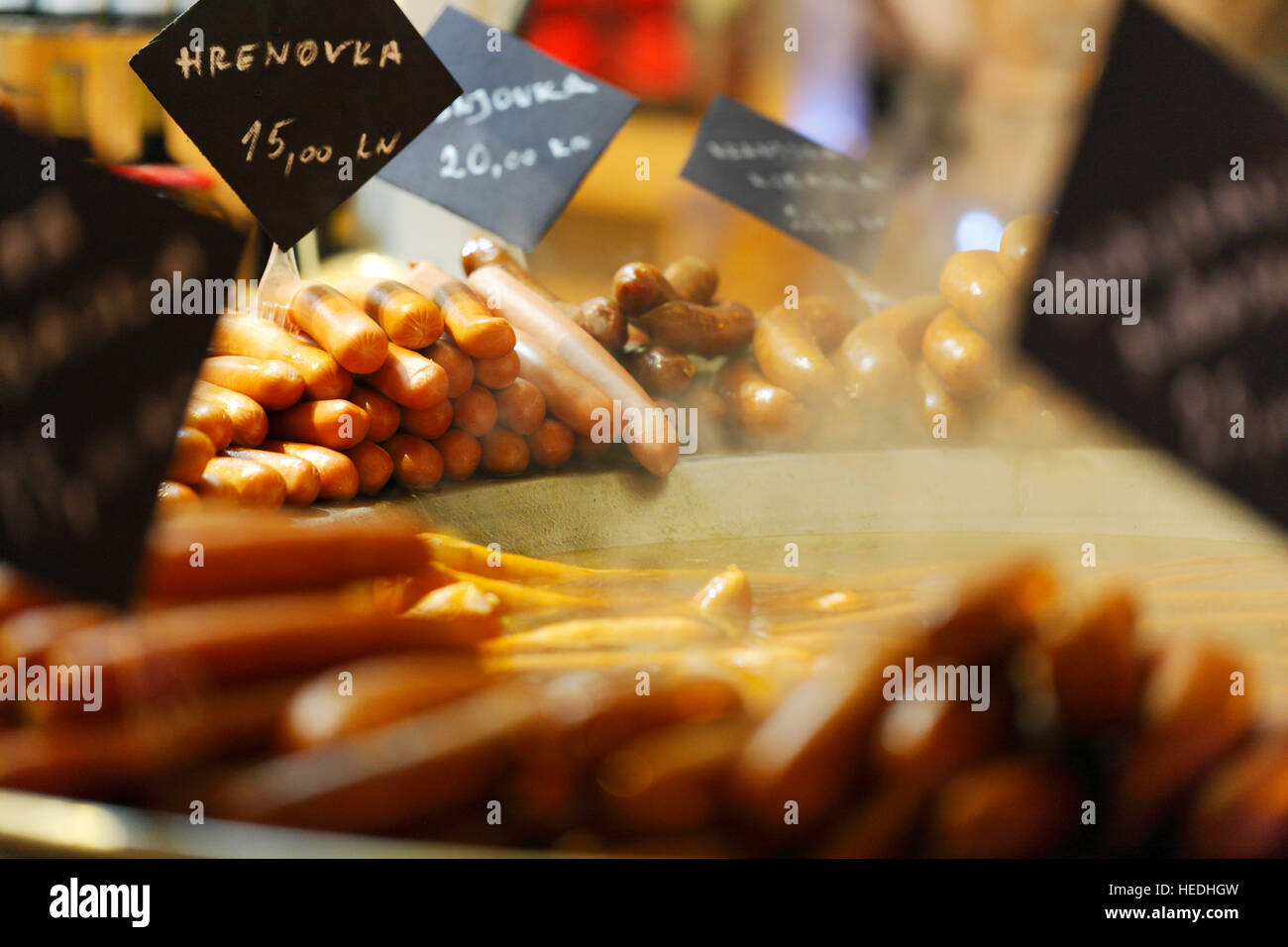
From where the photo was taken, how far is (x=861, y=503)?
8.13 feet

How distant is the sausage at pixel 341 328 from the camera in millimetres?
2250

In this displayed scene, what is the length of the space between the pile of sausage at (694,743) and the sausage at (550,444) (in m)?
1.46

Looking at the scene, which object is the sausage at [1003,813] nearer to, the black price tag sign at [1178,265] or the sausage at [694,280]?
the black price tag sign at [1178,265]

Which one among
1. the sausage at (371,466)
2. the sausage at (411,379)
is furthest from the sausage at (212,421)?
the sausage at (411,379)

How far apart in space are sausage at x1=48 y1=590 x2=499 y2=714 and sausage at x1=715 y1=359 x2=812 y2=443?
168 centimetres

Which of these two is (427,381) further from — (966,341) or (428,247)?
(428,247)

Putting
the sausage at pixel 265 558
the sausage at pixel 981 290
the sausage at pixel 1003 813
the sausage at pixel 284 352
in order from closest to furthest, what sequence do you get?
the sausage at pixel 1003 813, the sausage at pixel 265 558, the sausage at pixel 284 352, the sausage at pixel 981 290

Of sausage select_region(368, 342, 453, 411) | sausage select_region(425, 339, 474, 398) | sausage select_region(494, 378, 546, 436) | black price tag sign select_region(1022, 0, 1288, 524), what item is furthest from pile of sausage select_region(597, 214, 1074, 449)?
black price tag sign select_region(1022, 0, 1288, 524)

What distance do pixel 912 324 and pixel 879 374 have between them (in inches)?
7.6

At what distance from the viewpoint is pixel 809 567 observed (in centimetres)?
215

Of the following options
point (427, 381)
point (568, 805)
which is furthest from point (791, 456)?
point (568, 805)

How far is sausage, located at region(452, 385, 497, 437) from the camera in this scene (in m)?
2.38

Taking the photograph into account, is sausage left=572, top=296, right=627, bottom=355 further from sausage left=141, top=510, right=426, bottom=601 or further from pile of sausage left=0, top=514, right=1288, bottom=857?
pile of sausage left=0, top=514, right=1288, bottom=857

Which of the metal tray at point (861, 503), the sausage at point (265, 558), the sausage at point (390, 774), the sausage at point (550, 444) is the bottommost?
the sausage at point (390, 774)
